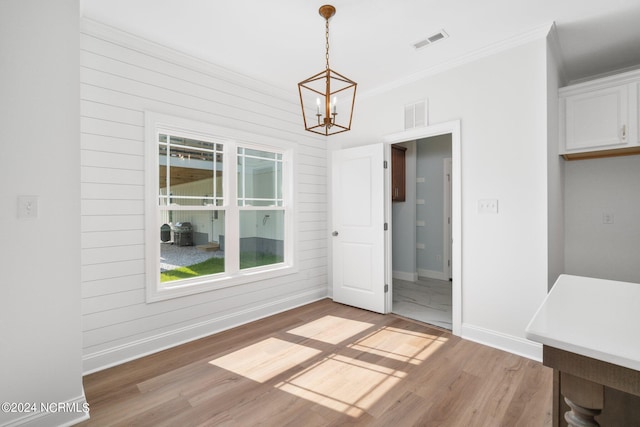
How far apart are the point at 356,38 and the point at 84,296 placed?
10.7 feet

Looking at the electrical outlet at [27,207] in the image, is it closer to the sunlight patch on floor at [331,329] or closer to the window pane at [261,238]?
the window pane at [261,238]

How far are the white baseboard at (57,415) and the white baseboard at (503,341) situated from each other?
10.7 feet

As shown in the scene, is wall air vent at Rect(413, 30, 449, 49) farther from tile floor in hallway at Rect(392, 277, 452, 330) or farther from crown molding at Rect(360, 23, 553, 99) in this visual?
tile floor in hallway at Rect(392, 277, 452, 330)

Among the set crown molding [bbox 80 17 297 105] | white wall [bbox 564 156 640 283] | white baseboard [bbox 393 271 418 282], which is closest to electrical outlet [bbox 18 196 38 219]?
crown molding [bbox 80 17 297 105]

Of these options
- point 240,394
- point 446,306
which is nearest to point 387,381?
point 240,394

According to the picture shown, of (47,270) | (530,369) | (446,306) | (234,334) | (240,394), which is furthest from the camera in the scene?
(446,306)

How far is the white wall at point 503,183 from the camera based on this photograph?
2701 millimetres

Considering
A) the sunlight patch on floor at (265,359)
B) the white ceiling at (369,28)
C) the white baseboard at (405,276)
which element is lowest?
the sunlight patch on floor at (265,359)

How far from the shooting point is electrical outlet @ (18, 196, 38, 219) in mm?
1753

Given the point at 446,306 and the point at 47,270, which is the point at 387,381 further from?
the point at 47,270

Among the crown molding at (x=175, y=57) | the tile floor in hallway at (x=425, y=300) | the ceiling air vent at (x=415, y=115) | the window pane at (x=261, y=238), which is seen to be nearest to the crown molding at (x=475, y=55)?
the ceiling air vent at (x=415, y=115)

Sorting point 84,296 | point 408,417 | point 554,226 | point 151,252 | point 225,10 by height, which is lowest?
point 408,417

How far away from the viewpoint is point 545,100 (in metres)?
2.64

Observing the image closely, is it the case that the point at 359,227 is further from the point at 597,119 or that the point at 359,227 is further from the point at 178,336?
the point at 597,119
